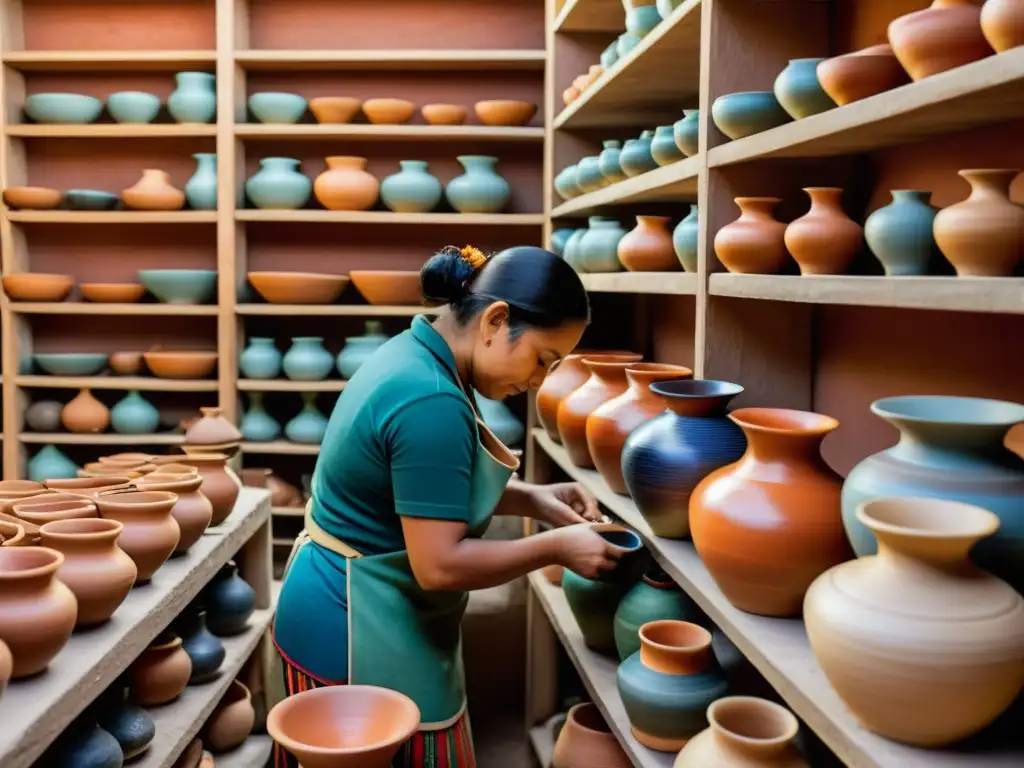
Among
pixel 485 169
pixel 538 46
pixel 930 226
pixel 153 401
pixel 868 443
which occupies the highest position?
pixel 538 46

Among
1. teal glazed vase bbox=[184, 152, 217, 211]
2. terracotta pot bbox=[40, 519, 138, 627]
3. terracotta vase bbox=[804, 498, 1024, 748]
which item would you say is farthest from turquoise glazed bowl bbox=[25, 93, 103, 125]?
terracotta vase bbox=[804, 498, 1024, 748]

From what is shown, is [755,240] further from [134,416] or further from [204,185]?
[134,416]

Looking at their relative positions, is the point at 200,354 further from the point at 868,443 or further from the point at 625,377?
the point at 868,443

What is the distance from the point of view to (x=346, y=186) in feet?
16.0

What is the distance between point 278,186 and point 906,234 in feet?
12.8

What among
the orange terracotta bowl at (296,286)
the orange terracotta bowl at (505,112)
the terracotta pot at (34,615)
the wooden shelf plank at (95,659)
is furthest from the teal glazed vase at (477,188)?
the terracotta pot at (34,615)

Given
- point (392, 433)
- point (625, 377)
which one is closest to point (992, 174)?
point (392, 433)

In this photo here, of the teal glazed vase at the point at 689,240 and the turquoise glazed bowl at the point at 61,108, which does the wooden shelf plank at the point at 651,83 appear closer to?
the teal glazed vase at the point at 689,240

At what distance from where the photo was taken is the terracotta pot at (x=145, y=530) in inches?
89.0

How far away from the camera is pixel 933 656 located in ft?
3.54

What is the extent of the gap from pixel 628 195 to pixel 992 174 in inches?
58.0

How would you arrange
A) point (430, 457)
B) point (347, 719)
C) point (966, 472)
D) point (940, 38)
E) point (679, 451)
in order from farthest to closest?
point (679, 451) → point (430, 457) → point (347, 719) → point (940, 38) → point (966, 472)

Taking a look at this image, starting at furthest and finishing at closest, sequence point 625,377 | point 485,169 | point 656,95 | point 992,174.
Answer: point 485,169 < point 656,95 < point 625,377 < point 992,174

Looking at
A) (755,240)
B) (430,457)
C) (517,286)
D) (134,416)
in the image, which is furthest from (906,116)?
(134,416)
